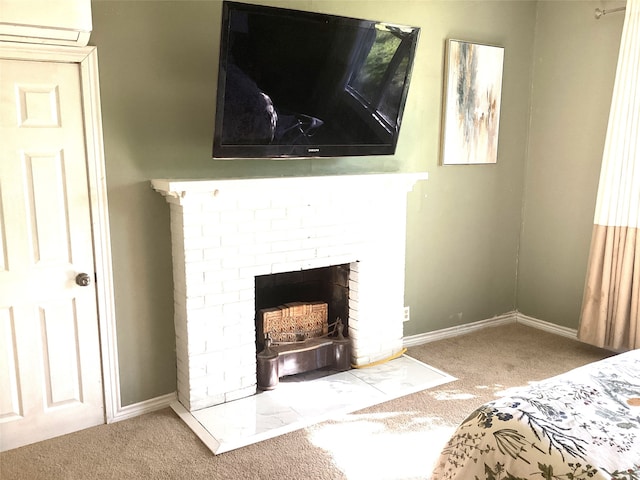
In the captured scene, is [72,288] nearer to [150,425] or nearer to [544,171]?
[150,425]

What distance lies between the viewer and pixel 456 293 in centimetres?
430

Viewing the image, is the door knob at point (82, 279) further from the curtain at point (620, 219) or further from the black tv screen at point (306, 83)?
the curtain at point (620, 219)

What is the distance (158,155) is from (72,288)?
81 cm

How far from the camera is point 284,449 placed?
8.84 ft

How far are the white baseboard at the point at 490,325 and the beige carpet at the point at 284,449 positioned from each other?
2.22ft

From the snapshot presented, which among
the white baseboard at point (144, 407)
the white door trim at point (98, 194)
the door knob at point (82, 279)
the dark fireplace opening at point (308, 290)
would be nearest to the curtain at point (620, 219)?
the dark fireplace opening at point (308, 290)

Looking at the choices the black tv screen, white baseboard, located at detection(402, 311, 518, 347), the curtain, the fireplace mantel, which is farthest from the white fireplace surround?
the curtain

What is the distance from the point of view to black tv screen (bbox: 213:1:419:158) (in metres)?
2.72

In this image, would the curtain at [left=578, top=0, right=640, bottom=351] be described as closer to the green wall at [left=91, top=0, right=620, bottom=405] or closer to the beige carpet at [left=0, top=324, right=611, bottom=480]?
the green wall at [left=91, top=0, right=620, bottom=405]

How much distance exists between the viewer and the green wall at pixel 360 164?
9.29 ft

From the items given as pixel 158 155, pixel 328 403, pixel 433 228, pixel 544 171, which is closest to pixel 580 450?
pixel 328 403

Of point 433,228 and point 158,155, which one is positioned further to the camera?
point 433,228

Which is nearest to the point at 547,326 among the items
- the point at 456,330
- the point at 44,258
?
the point at 456,330

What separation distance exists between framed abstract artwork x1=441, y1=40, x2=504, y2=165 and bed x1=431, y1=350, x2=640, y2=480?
235 cm
